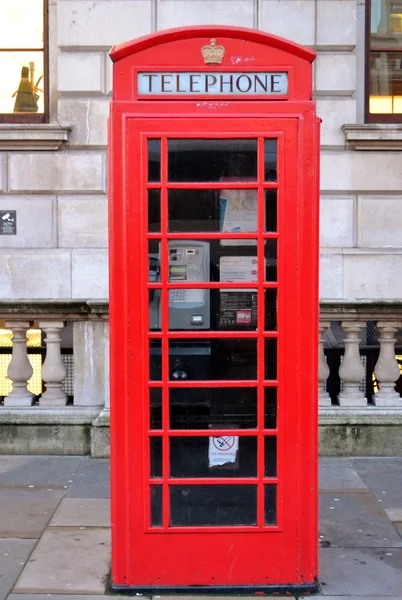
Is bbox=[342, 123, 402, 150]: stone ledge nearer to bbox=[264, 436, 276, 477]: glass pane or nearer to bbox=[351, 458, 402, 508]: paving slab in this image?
bbox=[351, 458, 402, 508]: paving slab

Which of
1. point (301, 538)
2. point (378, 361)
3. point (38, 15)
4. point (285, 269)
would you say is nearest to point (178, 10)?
point (38, 15)

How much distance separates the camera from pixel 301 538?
4.38 metres

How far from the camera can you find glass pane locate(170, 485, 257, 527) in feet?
14.4

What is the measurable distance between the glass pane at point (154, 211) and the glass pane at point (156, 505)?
129 centimetres

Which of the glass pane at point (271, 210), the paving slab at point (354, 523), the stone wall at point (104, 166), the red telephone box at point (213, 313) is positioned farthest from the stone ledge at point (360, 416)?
the glass pane at point (271, 210)

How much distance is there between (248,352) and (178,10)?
4.20m

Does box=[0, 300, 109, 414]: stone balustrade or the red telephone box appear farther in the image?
box=[0, 300, 109, 414]: stone balustrade

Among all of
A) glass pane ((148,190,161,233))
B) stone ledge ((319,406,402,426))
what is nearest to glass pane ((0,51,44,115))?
stone ledge ((319,406,402,426))

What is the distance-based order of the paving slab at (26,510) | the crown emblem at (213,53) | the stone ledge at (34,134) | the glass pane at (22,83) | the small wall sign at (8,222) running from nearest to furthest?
1. the crown emblem at (213,53)
2. the paving slab at (26,510)
3. the stone ledge at (34,134)
4. the small wall sign at (8,222)
5. the glass pane at (22,83)

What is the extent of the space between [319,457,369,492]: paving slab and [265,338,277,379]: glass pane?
84.7 inches

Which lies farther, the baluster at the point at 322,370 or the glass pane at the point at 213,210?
the baluster at the point at 322,370

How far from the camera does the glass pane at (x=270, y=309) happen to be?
13.9 ft

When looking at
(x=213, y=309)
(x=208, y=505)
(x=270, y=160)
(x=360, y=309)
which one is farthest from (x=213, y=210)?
(x=360, y=309)

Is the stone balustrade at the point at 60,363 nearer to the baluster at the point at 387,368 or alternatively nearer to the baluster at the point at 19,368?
the baluster at the point at 19,368
